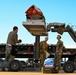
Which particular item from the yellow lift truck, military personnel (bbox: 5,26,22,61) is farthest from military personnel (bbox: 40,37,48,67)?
military personnel (bbox: 5,26,22,61)

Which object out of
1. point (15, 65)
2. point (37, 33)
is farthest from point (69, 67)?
point (15, 65)

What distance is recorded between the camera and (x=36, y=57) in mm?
11148

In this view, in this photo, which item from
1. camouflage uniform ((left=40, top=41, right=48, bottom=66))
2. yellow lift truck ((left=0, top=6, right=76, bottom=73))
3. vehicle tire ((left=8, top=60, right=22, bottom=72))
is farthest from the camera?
camouflage uniform ((left=40, top=41, right=48, bottom=66))

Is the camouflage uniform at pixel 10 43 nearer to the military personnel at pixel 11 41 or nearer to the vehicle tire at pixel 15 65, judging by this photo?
the military personnel at pixel 11 41

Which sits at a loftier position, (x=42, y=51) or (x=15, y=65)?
(x=42, y=51)

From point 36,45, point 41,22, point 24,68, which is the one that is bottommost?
point 24,68

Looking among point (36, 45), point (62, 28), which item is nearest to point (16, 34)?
point (36, 45)

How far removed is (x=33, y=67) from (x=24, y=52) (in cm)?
692

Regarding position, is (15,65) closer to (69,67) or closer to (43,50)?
(43,50)

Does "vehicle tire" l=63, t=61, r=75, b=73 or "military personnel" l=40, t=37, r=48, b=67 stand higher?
"military personnel" l=40, t=37, r=48, b=67

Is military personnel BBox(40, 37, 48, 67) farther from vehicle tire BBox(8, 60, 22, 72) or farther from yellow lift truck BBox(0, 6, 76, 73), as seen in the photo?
vehicle tire BBox(8, 60, 22, 72)

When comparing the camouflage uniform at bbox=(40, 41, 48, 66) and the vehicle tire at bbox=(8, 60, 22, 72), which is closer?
the vehicle tire at bbox=(8, 60, 22, 72)

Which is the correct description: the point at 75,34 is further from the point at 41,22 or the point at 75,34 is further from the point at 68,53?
the point at 68,53

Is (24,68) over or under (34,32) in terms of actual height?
under
